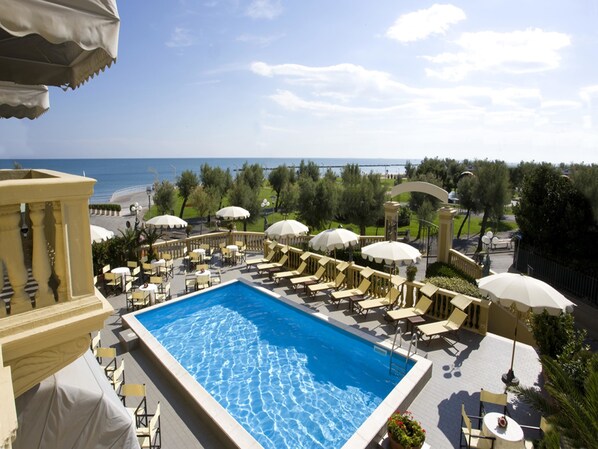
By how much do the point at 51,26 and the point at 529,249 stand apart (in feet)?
80.8

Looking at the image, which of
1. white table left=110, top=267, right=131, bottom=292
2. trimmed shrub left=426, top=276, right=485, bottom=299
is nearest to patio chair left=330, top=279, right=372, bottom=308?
trimmed shrub left=426, top=276, right=485, bottom=299

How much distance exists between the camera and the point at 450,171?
6066 centimetres

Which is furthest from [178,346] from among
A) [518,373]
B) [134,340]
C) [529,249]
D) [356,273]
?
[529,249]

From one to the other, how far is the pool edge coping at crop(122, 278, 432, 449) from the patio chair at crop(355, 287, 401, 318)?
49.0 inches

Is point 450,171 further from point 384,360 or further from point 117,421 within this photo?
point 117,421

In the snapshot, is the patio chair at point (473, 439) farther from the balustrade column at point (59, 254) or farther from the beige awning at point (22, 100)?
the beige awning at point (22, 100)

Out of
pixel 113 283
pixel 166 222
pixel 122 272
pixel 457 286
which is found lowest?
pixel 113 283

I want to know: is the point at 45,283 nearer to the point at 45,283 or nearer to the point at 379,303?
the point at 45,283

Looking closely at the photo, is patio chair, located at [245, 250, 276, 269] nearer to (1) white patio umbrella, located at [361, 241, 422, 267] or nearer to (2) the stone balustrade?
(1) white patio umbrella, located at [361, 241, 422, 267]

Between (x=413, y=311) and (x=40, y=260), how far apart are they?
413 inches

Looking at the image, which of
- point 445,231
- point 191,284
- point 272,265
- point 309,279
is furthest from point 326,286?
point 445,231

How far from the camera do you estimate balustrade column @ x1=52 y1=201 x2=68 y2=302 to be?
309cm

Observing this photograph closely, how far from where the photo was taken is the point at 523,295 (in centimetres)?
798

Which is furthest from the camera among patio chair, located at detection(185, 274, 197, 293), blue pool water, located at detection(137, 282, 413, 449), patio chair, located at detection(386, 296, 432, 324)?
patio chair, located at detection(185, 274, 197, 293)
